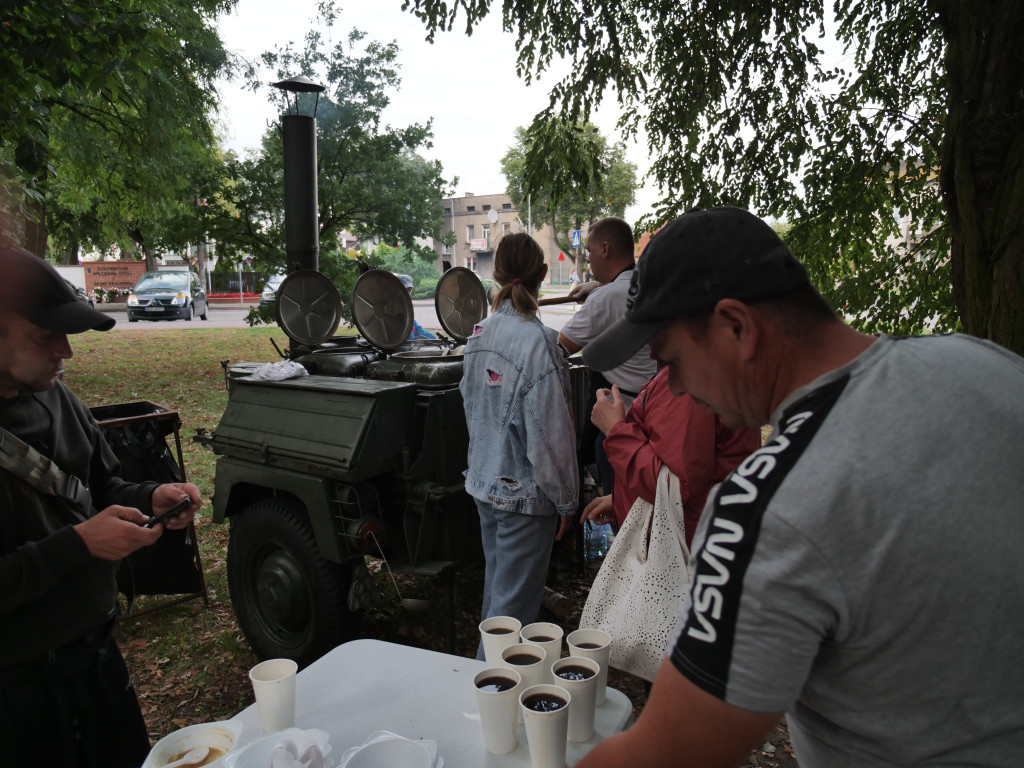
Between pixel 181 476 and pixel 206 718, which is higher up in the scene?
pixel 181 476

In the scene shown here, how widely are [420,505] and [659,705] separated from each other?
9.01 ft

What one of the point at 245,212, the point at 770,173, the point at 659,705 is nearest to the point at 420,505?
the point at 659,705

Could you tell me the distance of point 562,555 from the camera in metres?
5.26

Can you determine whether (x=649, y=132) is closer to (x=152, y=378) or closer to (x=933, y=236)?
(x=933, y=236)

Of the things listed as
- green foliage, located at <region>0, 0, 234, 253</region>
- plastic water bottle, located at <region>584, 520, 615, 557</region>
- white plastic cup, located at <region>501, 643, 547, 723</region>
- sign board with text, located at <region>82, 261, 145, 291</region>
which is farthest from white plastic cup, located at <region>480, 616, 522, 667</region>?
sign board with text, located at <region>82, 261, 145, 291</region>

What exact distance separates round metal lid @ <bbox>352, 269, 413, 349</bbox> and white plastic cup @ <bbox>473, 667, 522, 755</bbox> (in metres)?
3.17

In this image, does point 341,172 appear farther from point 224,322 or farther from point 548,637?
point 224,322

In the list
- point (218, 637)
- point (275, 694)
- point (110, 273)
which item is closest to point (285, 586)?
point (218, 637)

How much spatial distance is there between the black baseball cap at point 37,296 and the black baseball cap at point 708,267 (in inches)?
63.7

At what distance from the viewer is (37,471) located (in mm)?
2002

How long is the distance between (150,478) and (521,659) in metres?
3.23

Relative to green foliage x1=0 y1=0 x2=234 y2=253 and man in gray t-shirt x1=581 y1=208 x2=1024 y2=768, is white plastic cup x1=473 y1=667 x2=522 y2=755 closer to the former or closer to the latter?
man in gray t-shirt x1=581 y1=208 x2=1024 y2=768

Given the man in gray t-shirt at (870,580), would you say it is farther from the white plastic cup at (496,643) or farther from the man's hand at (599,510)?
the man's hand at (599,510)

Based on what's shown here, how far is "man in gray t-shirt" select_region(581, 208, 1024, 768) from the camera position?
865mm
